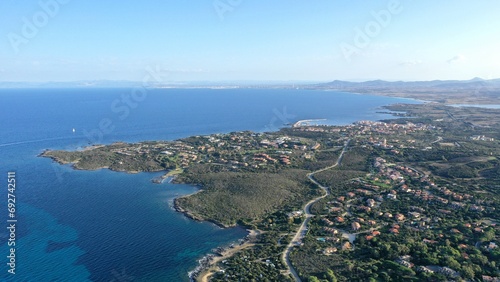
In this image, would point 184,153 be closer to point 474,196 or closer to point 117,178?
point 117,178

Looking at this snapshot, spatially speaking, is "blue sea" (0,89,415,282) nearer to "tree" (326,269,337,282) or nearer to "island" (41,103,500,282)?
"island" (41,103,500,282)

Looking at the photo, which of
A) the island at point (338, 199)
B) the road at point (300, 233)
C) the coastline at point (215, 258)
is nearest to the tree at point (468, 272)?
the island at point (338, 199)

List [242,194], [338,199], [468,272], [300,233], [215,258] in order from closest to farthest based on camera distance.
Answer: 1. [468,272]
2. [215,258]
3. [300,233]
4. [338,199]
5. [242,194]

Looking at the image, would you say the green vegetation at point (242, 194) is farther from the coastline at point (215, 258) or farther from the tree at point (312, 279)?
the tree at point (312, 279)

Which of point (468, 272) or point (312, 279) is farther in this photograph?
point (468, 272)

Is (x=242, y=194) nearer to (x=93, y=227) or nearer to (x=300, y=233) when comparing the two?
(x=300, y=233)

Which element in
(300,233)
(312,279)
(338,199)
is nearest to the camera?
(312,279)

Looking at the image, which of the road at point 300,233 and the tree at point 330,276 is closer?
the tree at point 330,276

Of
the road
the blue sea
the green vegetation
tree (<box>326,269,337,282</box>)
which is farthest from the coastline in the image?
tree (<box>326,269,337,282</box>)

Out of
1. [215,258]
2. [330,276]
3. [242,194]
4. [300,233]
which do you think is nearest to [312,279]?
[330,276]
